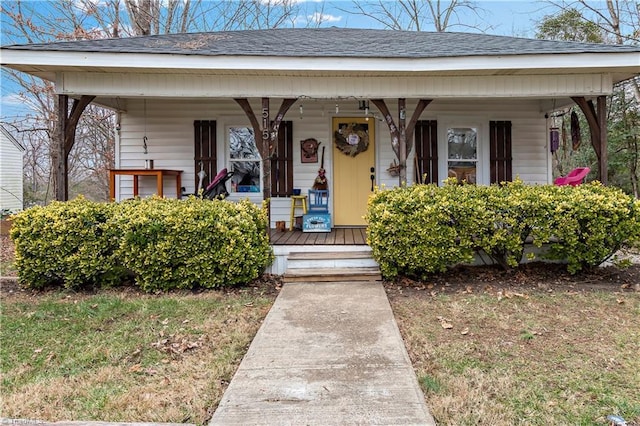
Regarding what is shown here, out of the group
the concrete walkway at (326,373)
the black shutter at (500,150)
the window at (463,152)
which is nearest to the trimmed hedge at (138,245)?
the concrete walkway at (326,373)

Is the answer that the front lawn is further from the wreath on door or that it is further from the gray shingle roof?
the wreath on door

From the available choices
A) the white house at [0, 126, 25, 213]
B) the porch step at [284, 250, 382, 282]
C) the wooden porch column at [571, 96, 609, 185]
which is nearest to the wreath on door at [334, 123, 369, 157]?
Answer: the porch step at [284, 250, 382, 282]

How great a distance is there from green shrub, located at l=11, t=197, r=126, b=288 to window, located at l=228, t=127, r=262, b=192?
293cm

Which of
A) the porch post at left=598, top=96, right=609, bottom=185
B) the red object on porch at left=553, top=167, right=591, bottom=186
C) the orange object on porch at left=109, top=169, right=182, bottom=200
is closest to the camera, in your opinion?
the porch post at left=598, top=96, right=609, bottom=185

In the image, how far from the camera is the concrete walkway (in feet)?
7.01

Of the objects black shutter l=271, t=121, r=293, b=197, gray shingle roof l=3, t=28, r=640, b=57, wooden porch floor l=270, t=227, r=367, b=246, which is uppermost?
gray shingle roof l=3, t=28, r=640, b=57

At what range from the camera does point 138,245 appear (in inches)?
182

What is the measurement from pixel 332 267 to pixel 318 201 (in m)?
2.02


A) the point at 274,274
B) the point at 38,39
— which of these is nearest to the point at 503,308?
the point at 274,274

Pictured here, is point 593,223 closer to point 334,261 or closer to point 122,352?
point 334,261

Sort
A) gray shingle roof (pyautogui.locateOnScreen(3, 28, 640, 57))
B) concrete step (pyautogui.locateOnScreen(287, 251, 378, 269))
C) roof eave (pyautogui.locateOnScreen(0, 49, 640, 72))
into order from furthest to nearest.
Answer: concrete step (pyautogui.locateOnScreen(287, 251, 378, 269)) < gray shingle roof (pyautogui.locateOnScreen(3, 28, 640, 57)) < roof eave (pyautogui.locateOnScreen(0, 49, 640, 72))

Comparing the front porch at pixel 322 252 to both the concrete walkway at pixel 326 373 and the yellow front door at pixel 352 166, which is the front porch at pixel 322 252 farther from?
the yellow front door at pixel 352 166

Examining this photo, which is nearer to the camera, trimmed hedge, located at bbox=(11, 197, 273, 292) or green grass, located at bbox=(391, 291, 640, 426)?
green grass, located at bbox=(391, 291, 640, 426)

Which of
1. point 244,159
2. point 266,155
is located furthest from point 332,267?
point 244,159
